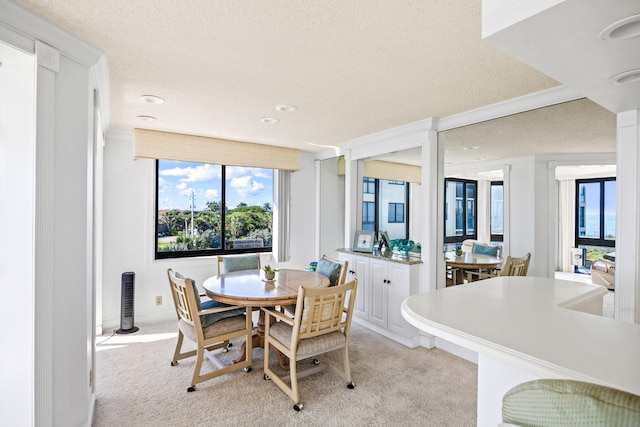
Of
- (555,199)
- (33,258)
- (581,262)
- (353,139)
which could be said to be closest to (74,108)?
(33,258)

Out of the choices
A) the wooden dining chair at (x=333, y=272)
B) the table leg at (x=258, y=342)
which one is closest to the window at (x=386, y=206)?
the wooden dining chair at (x=333, y=272)

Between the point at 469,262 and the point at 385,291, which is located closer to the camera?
the point at 469,262

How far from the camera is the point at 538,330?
1192 millimetres

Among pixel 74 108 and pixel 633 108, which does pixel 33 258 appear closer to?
pixel 74 108

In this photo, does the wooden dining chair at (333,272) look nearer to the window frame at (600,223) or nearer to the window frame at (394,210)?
the window frame at (394,210)

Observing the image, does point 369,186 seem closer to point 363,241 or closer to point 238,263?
point 363,241

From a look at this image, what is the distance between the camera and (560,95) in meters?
2.46

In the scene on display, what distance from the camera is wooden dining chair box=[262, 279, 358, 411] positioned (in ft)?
7.68

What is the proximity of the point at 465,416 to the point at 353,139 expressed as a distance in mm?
3234

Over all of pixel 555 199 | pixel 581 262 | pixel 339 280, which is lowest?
pixel 339 280

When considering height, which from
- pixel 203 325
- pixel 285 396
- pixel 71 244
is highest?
pixel 71 244

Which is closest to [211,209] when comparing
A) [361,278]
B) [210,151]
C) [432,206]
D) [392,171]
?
[210,151]

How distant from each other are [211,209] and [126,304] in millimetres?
1620

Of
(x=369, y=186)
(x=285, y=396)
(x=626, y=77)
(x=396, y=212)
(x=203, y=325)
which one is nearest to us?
(x=626, y=77)
